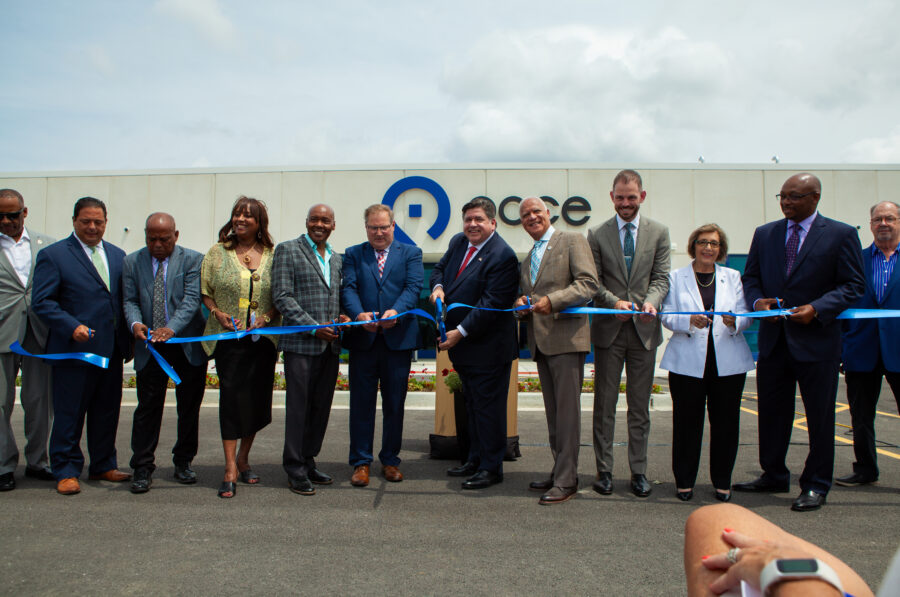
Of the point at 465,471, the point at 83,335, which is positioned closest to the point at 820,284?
the point at 465,471

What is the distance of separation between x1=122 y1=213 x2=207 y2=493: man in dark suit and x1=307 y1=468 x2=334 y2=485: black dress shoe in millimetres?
942

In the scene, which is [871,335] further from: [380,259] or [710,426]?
[380,259]

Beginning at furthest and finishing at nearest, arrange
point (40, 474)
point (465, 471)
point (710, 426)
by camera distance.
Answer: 1. point (465, 471)
2. point (40, 474)
3. point (710, 426)

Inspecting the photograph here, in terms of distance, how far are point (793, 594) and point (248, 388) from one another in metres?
4.44

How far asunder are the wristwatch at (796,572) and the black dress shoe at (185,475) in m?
4.78

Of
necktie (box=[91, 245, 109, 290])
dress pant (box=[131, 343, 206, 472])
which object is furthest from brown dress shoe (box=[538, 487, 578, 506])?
necktie (box=[91, 245, 109, 290])

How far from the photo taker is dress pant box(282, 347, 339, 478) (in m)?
4.84

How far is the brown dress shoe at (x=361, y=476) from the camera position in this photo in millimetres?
4934

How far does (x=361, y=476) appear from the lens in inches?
195

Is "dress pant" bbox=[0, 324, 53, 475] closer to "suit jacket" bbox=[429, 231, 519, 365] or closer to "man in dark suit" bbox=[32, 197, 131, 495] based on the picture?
"man in dark suit" bbox=[32, 197, 131, 495]

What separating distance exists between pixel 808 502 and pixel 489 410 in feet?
7.78

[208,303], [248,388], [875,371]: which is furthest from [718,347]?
[208,303]

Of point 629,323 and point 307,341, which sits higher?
point 629,323

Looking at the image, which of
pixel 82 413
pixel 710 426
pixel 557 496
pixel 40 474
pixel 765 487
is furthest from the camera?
pixel 40 474
